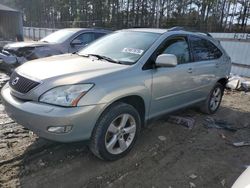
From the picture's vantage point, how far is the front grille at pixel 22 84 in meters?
3.08

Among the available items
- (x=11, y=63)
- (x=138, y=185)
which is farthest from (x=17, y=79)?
(x=11, y=63)

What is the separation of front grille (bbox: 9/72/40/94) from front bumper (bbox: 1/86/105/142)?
0.54 feet

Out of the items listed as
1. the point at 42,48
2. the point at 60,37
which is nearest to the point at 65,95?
the point at 42,48

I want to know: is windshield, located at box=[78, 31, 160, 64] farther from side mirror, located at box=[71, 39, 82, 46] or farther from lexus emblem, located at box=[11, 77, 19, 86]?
side mirror, located at box=[71, 39, 82, 46]

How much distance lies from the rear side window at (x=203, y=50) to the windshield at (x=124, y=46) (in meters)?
1.00

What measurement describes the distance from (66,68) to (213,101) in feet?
11.7

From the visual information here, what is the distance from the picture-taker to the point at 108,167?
3369 millimetres

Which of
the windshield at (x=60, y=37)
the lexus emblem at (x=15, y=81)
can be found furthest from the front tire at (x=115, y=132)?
the windshield at (x=60, y=37)

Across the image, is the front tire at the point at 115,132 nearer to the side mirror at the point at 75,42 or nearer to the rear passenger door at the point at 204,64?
the rear passenger door at the point at 204,64

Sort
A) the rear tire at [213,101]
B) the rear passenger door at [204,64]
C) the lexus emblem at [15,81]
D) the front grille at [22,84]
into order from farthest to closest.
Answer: the rear tire at [213,101], the rear passenger door at [204,64], the lexus emblem at [15,81], the front grille at [22,84]

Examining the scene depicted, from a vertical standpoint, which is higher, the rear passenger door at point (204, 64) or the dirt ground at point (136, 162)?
the rear passenger door at point (204, 64)

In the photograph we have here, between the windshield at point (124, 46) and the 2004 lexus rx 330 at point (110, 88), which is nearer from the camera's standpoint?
the 2004 lexus rx 330 at point (110, 88)

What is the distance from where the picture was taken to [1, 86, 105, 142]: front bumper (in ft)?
9.34

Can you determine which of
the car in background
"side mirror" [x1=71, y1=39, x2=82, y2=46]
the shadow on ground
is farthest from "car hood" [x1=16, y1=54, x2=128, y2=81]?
"side mirror" [x1=71, y1=39, x2=82, y2=46]
